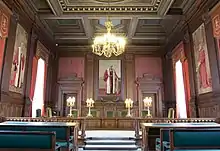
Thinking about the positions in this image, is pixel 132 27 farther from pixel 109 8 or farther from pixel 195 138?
pixel 195 138

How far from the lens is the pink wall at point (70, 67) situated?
11758 mm

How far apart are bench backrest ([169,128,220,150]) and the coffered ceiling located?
18.2ft

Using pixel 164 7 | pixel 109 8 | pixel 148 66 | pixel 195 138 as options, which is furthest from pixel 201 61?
Answer: pixel 148 66

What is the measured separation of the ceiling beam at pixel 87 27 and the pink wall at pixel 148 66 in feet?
10.1

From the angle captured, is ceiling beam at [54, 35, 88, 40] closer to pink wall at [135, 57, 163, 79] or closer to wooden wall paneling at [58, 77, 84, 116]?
wooden wall paneling at [58, 77, 84, 116]

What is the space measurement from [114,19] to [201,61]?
13.7ft

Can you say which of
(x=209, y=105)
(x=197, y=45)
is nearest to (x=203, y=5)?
(x=197, y=45)

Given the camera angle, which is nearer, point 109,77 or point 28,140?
point 28,140

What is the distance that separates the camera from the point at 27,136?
9.48ft

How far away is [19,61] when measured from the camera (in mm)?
7203

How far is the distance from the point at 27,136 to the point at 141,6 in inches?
267

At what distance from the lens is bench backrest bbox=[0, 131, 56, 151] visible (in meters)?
2.86

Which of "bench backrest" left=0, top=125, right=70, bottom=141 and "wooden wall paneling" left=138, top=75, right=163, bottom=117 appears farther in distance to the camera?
"wooden wall paneling" left=138, top=75, right=163, bottom=117

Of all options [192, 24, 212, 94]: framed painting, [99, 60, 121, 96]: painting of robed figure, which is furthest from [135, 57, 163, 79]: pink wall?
[192, 24, 212, 94]: framed painting
